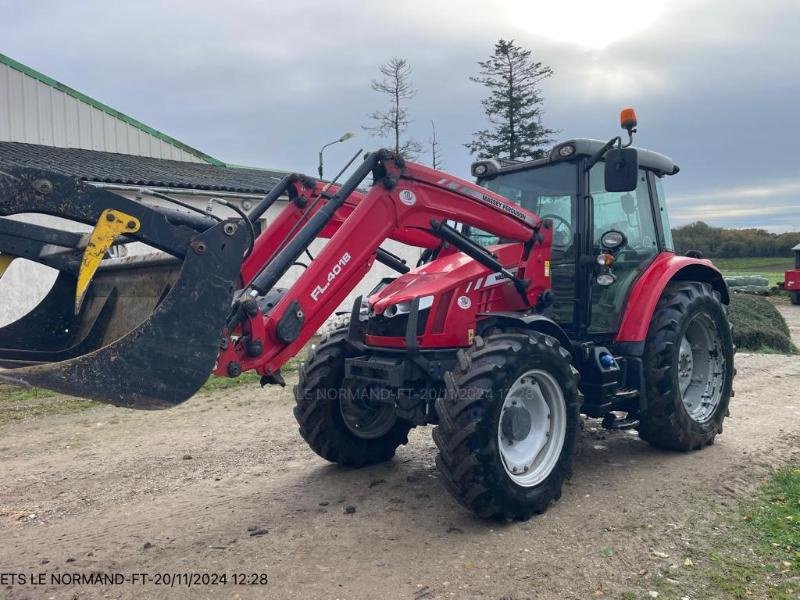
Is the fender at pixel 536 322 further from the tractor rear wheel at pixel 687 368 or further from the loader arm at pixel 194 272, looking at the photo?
the tractor rear wheel at pixel 687 368

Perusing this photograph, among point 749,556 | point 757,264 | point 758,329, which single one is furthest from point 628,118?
point 757,264

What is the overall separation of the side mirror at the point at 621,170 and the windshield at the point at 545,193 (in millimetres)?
544

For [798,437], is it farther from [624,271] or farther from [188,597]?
[188,597]

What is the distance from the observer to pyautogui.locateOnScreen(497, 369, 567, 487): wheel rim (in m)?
4.39

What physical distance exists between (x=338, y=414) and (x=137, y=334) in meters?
2.26

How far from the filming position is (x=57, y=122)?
50.5 ft

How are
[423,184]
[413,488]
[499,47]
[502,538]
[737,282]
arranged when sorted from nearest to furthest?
1. [502,538]
2. [423,184]
3. [413,488]
4. [737,282]
5. [499,47]

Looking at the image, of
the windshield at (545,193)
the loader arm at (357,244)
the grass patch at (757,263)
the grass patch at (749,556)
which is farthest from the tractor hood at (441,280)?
the grass patch at (757,263)

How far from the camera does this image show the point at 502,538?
4.01 meters

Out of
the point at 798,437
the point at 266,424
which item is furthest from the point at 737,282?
the point at 266,424

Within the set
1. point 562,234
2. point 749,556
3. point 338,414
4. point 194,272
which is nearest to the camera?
point 194,272

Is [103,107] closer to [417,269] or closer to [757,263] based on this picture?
[417,269]

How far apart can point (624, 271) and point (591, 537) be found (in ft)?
7.55

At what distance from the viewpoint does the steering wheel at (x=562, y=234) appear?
535 centimetres
